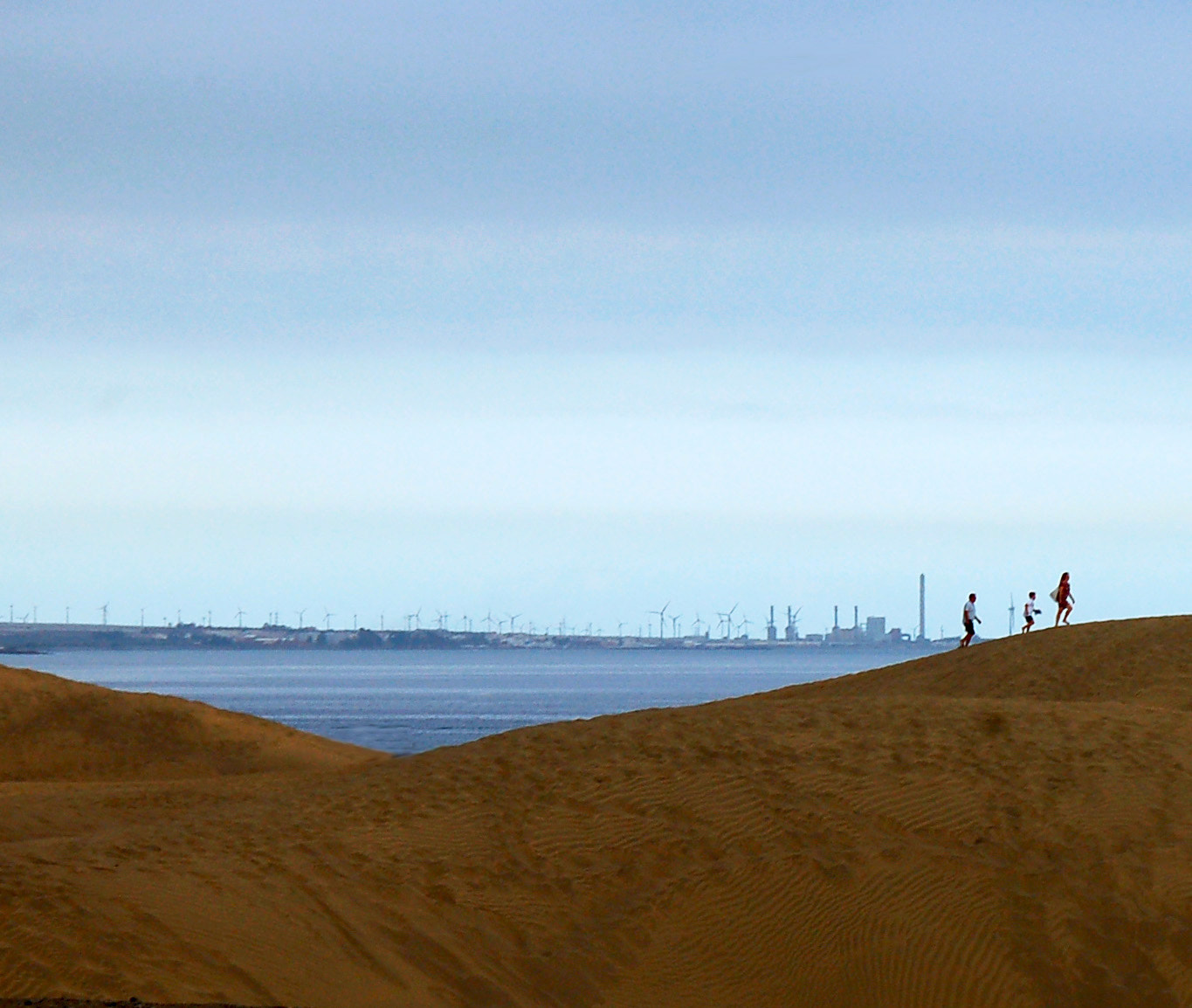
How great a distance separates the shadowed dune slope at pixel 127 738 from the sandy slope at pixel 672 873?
42.1 ft

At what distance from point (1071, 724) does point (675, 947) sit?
7693 millimetres

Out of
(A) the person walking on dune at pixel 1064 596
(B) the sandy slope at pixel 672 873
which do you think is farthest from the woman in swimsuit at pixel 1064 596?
(B) the sandy slope at pixel 672 873

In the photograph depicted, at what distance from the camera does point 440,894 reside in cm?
1330

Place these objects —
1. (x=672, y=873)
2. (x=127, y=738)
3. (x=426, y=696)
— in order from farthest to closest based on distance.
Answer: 1. (x=426, y=696)
2. (x=127, y=738)
3. (x=672, y=873)

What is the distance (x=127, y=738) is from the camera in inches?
1312

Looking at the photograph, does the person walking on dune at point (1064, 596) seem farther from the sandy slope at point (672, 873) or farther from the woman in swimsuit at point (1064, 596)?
the sandy slope at point (672, 873)

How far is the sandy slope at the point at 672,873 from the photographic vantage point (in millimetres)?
11453

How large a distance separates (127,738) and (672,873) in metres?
22.9

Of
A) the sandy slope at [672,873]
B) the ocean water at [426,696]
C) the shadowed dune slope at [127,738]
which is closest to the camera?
the sandy slope at [672,873]

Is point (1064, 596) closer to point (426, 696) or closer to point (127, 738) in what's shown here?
point (127, 738)

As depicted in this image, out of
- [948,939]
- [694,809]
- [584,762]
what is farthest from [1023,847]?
[584,762]

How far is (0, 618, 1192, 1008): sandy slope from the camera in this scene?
11.5 metres

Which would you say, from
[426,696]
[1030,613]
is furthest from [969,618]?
[426,696]

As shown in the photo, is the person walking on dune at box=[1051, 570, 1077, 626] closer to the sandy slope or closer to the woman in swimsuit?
the woman in swimsuit
